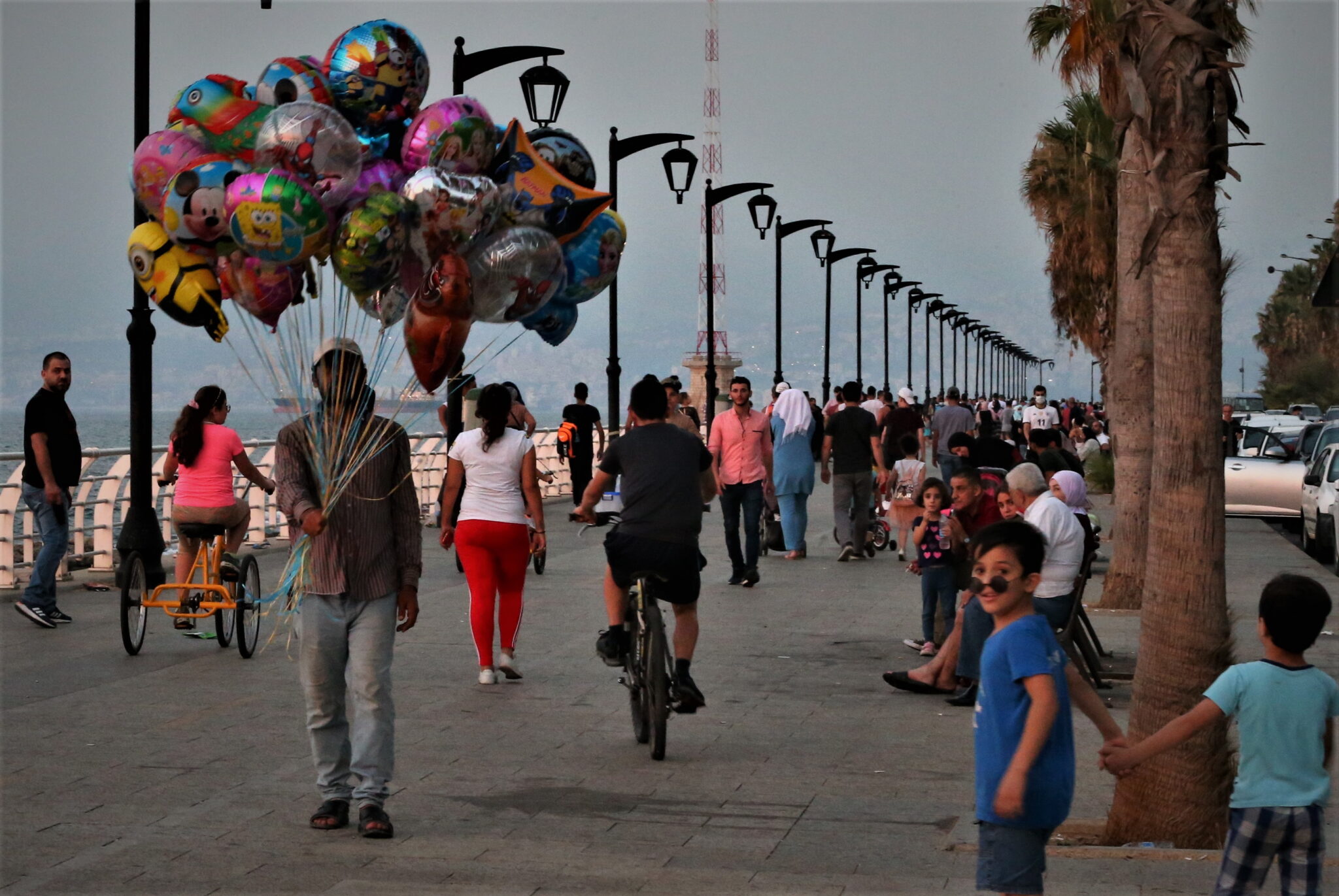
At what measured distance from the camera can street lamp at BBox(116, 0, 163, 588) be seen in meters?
13.9

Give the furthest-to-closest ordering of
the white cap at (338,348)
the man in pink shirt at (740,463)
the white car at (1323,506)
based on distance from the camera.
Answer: the white car at (1323,506) → the man in pink shirt at (740,463) → the white cap at (338,348)

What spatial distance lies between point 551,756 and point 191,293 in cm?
372

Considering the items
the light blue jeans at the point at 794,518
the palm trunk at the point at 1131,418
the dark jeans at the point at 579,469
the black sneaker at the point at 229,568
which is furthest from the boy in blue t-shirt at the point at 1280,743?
the dark jeans at the point at 579,469

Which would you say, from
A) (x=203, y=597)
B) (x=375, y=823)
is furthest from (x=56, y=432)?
(x=375, y=823)

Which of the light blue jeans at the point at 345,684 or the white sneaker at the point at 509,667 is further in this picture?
the white sneaker at the point at 509,667

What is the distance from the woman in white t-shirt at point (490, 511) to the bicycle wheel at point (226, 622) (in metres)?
1.95

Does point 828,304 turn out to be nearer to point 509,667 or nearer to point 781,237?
point 781,237

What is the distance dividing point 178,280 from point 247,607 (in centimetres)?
245

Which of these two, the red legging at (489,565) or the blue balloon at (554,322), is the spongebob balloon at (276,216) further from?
the blue balloon at (554,322)

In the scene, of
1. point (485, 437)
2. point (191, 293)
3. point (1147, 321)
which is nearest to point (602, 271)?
point (485, 437)

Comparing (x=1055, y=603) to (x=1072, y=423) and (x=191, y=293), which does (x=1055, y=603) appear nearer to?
(x=191, y=293)

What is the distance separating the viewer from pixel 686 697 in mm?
8445

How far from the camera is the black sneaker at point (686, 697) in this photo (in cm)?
845

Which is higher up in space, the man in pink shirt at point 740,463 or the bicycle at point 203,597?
the man in pink shirt at point 740,463
